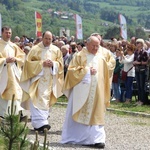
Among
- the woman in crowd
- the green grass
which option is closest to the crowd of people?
the green grass

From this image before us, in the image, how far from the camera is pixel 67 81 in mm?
12156

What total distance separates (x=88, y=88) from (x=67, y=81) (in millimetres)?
452

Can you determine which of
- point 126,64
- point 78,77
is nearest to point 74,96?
point 78,77

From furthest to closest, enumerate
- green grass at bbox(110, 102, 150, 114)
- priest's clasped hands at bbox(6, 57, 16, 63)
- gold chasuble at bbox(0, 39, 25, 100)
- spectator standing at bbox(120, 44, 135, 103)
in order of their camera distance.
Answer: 1. spectator standing at bbox(120, 44, 135, 103)
2. green grass at bbox(110, 102, 150, 114)
3. gold chasuble at bbox(0, 39, 25, 100)
4. priest's clasped hands at bbox(6, 57, 16, 63)

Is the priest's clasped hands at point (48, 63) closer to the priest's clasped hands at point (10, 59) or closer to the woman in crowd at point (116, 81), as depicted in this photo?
the priest's clasped hands at point (10, 59)

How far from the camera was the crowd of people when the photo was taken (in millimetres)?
11906

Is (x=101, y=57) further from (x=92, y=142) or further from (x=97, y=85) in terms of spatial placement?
(x=92, y=142)

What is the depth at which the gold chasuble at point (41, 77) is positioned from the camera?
13.4 m

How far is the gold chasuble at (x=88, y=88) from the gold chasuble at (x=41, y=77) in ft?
4.59

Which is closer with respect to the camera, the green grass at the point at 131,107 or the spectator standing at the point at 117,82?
Result: the green grass at the point at 131,107

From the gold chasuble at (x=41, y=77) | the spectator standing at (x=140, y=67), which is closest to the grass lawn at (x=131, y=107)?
the spectator standing at (x=140, y=67)

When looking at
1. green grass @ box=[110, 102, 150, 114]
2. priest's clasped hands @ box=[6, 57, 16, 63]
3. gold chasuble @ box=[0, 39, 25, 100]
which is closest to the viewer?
priest's clasped hands @ box=[6, 57, 16, 63]

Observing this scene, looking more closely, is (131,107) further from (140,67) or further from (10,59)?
(10,59)

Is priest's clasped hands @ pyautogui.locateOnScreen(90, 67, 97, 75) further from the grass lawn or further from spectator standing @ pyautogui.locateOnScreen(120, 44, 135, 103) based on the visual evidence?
spectator standing @ pyautogui.locateOnScreen(120, 44, 135, 103)
